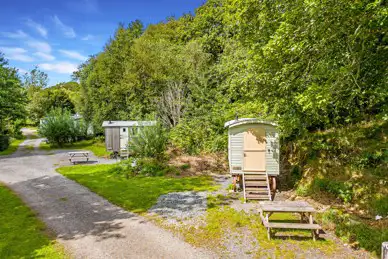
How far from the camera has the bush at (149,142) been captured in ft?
45.0

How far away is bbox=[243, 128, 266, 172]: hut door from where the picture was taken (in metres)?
9.69

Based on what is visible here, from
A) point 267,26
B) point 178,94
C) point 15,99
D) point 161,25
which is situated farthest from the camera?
point 161,25

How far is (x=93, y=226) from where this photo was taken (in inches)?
266

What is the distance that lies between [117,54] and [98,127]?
817 cm

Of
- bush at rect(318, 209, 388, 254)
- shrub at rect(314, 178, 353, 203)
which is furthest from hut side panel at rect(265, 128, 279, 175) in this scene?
bush at rect(318, 209, 388, 254)

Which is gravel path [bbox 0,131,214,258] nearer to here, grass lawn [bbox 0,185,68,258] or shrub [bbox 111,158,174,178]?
grass lawn [bbox 0,185,68,258]

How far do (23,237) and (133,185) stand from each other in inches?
→ 201

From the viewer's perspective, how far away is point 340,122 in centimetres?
1155

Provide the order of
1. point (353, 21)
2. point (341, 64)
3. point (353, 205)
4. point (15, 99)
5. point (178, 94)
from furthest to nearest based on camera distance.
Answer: point (15, 99), point (178, 94), point (353, 205), point (341, 64), point (353, 21)

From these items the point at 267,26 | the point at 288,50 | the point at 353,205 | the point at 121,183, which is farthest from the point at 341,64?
the point at 121,183

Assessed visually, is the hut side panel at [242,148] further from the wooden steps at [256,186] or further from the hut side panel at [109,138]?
the hut side panel at [109,138]

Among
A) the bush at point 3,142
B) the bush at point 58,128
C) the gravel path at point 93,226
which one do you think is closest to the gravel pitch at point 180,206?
the gravel path at point 93,226

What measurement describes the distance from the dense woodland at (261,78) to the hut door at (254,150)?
3.31 ft

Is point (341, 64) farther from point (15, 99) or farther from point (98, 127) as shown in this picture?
point (15, 99)
